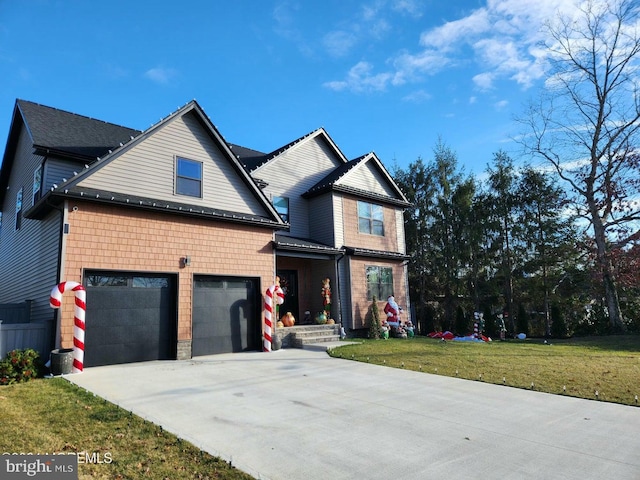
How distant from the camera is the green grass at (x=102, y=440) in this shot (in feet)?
12.0

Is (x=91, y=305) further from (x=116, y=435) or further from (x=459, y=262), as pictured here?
(x=459, y=262)

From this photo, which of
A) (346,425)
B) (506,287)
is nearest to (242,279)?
(346,425)

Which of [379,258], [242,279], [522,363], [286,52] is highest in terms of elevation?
[286,52]

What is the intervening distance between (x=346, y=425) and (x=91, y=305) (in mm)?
7166

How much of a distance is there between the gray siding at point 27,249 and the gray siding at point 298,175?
7.48 metres

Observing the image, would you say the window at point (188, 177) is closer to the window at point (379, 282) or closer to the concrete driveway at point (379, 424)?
the concrete driveway at point (379, 424)

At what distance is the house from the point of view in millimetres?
9555

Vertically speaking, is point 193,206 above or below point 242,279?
above

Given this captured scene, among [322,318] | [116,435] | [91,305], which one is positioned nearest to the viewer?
[116,435]

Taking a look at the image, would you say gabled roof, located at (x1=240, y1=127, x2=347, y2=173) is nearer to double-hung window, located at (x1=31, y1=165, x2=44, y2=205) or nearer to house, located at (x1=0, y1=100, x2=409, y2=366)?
house, located at (x1=0, y1=100, x2=409, y2=366)

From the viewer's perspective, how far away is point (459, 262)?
84.2 feet

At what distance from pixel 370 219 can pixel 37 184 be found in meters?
12.5

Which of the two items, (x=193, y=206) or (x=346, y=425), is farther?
(x=193, y=206)

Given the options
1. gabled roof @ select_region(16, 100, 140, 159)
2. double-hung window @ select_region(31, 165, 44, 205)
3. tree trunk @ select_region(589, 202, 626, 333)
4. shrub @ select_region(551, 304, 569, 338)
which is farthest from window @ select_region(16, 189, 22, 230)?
tree trunk @ select_region(589, 202, 626, 333)
